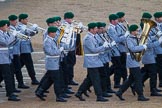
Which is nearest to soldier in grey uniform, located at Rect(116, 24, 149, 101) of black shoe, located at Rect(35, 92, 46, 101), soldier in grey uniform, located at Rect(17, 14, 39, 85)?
black shoe, located at Rect(35, 92, 46, 101)

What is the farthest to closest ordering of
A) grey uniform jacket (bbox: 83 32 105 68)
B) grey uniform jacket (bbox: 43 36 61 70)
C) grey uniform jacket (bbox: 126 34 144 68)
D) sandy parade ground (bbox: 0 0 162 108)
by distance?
sandy parade ground (bbox: 0 0 162 108) < grey uniform jacket (bbox: 43 36 61 70) < grey uniform jacket (bbox: 83 32 105 68) < grey uniform jacket (bbox: 126 34 144 68)

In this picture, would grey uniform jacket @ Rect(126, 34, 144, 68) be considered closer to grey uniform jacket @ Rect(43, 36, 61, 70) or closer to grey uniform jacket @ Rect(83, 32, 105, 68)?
grey uniform jacket @ Rect(83, 32, 105, 68)

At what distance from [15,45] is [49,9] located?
13619 mm

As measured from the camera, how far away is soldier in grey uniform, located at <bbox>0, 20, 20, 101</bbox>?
643 inches

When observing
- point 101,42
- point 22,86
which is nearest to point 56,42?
point 101,42

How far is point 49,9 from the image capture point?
102ft

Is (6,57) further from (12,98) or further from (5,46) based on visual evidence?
(12,98)

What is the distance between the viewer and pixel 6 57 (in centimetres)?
1641

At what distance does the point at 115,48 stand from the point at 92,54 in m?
1.54

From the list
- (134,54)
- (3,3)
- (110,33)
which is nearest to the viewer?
(134,54)

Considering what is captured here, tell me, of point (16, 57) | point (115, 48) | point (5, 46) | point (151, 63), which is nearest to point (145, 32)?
point (151, 63)

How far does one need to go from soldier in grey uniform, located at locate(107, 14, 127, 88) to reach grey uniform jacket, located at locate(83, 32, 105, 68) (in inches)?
42.4

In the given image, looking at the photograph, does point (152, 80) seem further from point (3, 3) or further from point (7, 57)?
point (3, 3)

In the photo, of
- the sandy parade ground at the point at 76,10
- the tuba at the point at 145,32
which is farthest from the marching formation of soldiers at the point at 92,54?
the sandy parade ground at the point at 76,10
